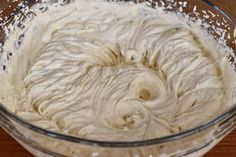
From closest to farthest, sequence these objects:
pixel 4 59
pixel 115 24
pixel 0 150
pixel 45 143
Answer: pixel 45 143
pixel 0 150
pixel 4 59
pixel 115 24

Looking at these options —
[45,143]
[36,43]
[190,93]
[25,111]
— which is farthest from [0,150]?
[190,93]

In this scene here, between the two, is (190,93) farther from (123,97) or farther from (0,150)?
(0,150)

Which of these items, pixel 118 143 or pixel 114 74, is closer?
pixel 118 143

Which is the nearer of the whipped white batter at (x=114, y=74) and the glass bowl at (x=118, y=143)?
the glass bowl at (x=118, y=143)

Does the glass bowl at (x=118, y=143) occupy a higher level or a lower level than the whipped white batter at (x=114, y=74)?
lower

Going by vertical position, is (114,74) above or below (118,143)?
above

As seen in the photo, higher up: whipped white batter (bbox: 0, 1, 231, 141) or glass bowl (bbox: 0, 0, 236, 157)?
whipped white batter (bbox: 0, 1, 231, 141)

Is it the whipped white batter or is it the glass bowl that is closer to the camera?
the glass bowl

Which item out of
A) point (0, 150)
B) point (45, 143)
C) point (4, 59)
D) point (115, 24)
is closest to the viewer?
point (45, 143)
